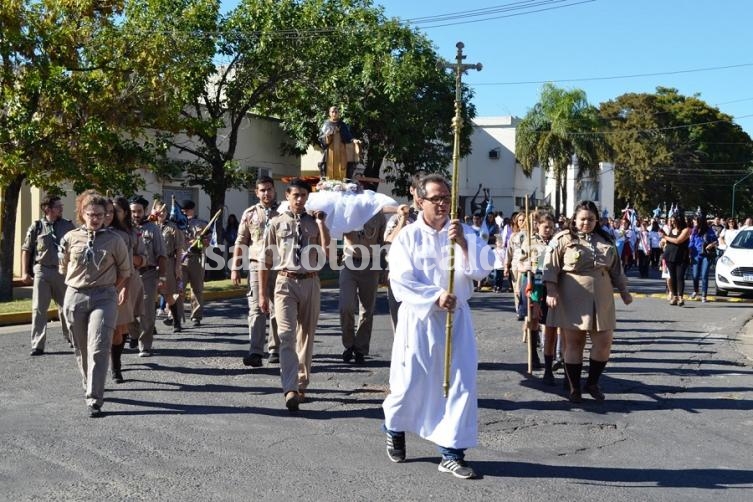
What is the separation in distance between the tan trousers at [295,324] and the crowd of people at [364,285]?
13 mm

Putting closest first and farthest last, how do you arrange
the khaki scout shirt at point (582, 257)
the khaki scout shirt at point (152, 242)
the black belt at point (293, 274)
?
the black belt at point (293, 274)
the khaki scout shirt at point (582, 257)
the khaki scout shirt at point (152, 242)

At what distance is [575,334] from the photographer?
8.02 meters

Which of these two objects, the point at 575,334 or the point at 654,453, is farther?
the point at 575,334

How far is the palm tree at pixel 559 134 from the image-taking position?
149 feet

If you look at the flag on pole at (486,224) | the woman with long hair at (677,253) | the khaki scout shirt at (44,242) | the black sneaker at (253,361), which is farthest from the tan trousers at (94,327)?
the flag on pole at (486,224)

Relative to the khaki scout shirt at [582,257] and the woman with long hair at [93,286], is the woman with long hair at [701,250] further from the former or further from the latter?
the woman with long hair at [93,286]

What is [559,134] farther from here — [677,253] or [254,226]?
[254,226]

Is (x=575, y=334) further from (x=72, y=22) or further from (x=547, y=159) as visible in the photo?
(x=547, y=159)

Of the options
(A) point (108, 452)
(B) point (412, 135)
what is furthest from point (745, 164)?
(A) point (108, 452)

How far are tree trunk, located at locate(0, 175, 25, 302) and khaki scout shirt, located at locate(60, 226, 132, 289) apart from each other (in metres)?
9.32

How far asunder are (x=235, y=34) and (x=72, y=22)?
695cm

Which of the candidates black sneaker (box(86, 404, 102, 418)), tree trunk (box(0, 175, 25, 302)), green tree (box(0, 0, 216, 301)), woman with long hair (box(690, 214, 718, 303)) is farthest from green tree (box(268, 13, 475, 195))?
black sneaker (box(86, 404, 102, 418))

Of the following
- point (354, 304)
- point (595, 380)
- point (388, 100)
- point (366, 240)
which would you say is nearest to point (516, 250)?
point (366, 240)

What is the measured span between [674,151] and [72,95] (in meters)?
50.9
